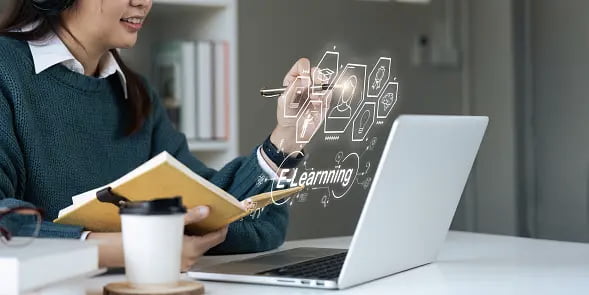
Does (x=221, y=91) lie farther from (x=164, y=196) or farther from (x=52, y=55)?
(x=164, y=196)

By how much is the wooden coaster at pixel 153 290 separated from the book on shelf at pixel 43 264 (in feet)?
0.09

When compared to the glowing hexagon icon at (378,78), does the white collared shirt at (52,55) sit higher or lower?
higher

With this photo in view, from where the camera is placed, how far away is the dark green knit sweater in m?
1.50

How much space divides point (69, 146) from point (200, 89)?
0.88 m

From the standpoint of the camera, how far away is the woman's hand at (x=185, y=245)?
1.18m

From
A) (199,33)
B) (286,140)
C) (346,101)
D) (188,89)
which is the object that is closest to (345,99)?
(346,101)

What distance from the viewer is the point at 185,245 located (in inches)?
49.2

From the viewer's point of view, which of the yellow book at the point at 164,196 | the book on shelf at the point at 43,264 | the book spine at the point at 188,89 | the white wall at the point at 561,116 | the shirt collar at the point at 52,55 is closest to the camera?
the book on shelf at the point at 43,264

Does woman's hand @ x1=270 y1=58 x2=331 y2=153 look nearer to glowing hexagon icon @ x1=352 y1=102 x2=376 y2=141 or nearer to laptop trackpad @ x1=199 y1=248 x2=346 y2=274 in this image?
glowing hexagon icon @ x1=352 y1=102 x2=376 y2=141

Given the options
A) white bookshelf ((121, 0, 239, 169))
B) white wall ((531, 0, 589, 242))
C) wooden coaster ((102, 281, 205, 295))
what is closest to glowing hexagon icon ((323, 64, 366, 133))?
wooden coaster ((102, 281, 205, 295))

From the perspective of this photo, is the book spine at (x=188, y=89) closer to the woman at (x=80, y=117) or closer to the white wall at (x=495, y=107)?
the woman at (x=80, y=117)

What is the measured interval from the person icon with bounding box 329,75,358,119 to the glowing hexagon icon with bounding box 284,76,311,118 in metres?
0.05

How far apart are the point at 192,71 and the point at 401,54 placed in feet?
3.38

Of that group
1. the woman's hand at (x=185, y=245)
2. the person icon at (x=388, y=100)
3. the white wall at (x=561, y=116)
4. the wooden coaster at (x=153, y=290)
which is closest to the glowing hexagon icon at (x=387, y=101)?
the person icon at (x=388, y=100)
